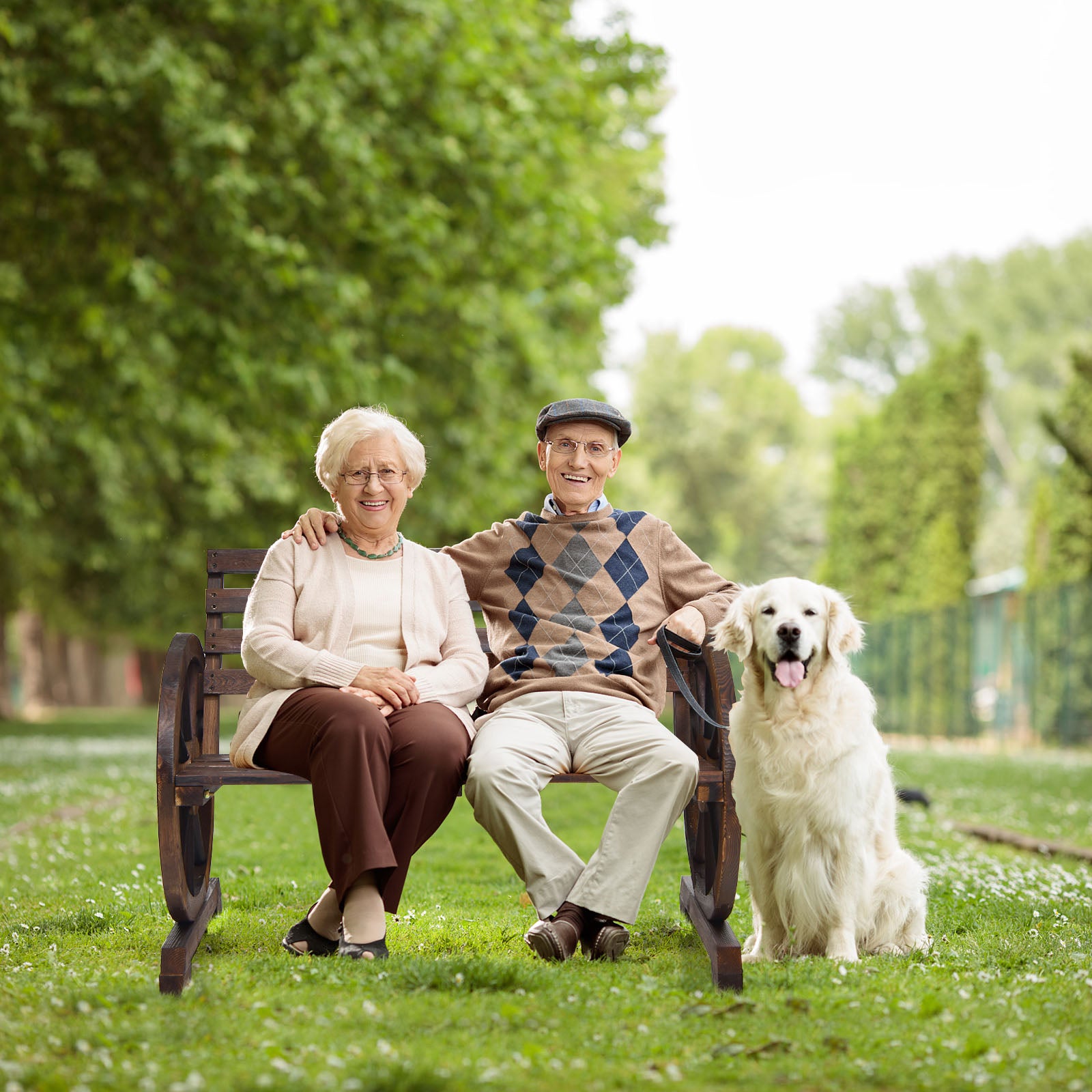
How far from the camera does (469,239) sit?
13328mm

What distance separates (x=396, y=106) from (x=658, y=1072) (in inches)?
430

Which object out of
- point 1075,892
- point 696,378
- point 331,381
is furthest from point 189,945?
point 696,378

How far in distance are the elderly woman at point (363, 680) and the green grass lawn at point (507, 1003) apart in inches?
11.7

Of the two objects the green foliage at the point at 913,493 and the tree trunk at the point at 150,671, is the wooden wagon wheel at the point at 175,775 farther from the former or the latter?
the tree trunk at the point at 150,671

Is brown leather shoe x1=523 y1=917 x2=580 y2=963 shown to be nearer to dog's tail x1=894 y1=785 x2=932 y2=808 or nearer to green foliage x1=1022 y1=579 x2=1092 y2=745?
dog's tail x1=894 y1=785 x2=932 y2=808

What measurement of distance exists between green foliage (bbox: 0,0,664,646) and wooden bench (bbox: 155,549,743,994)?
6955 mm

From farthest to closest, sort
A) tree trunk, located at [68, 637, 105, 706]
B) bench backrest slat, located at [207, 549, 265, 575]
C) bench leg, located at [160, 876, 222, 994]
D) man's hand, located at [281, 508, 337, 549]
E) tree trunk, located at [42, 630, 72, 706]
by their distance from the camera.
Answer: tree trunk, located at [68, 637, 105, 706] < tree trunk, located at [42, 630, 72, 706] < bench backrest slat, located at [207, 549, 265, 575] < man's hand, located at [281, 508, 337, 549] < bench leg, located at [160, 876, 222, 994]

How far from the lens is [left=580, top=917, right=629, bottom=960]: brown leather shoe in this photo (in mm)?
4246

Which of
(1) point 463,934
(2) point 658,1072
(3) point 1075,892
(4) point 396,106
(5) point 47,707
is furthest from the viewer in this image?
(5) point 47,707

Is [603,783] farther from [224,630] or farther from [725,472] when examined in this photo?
[725,472]

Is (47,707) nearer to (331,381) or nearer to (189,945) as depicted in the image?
(331,381)

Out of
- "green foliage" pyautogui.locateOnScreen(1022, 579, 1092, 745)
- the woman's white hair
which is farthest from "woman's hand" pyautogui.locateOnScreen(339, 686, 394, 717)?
"green foliage" pyautogui.locateOnScreen(1022, 579, 1092, 745)

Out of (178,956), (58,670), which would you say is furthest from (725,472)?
(178,956)

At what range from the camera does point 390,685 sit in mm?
4352
